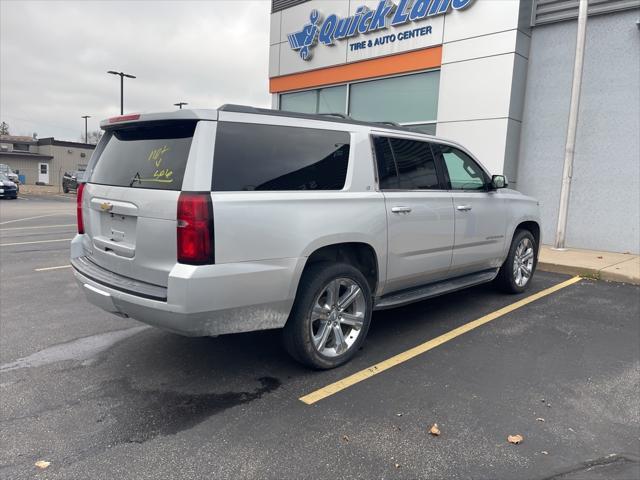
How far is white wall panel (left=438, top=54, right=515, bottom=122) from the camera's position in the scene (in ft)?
32.0

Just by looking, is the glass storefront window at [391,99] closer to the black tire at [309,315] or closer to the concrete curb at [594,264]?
the concrete curb at [594,264]

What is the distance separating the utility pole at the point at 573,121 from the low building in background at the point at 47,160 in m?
49.5

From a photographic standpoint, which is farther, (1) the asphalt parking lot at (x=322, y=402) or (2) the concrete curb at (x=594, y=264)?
(2) the concrete curb at (x=594, y=264)

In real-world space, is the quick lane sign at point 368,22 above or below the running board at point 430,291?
above

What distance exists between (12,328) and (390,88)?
9.68 metres

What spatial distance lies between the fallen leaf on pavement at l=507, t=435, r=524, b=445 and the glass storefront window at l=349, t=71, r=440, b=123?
9.11 meters

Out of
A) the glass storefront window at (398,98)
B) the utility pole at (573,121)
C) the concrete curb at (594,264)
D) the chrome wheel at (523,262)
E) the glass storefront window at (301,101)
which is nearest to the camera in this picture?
the chrome wheel at (523,262)

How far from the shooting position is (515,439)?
9.53 feet

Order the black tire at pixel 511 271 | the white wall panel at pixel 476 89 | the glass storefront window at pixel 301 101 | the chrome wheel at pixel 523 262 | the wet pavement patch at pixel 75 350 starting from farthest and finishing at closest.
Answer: the glass storefront window at pixel 301 101, the white wall panel at pixel 476 89, the chrome wheel at pixel 523 262, the black tire at pixel 511 271, the wet pavement patch at pixel 75 350

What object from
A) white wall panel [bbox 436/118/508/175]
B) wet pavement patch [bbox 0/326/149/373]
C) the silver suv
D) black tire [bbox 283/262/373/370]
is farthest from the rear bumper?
white wall panel [bbox 436/118/508/175]

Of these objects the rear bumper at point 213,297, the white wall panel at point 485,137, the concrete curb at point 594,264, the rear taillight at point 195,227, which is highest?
the white wall panel at point 485,137

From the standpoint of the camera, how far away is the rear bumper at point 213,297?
3.01 m

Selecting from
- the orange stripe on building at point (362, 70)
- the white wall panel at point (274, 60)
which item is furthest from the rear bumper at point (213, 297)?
the white wall panel at point (274, 60)

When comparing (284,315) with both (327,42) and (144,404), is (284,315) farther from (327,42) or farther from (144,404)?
(327,42)
